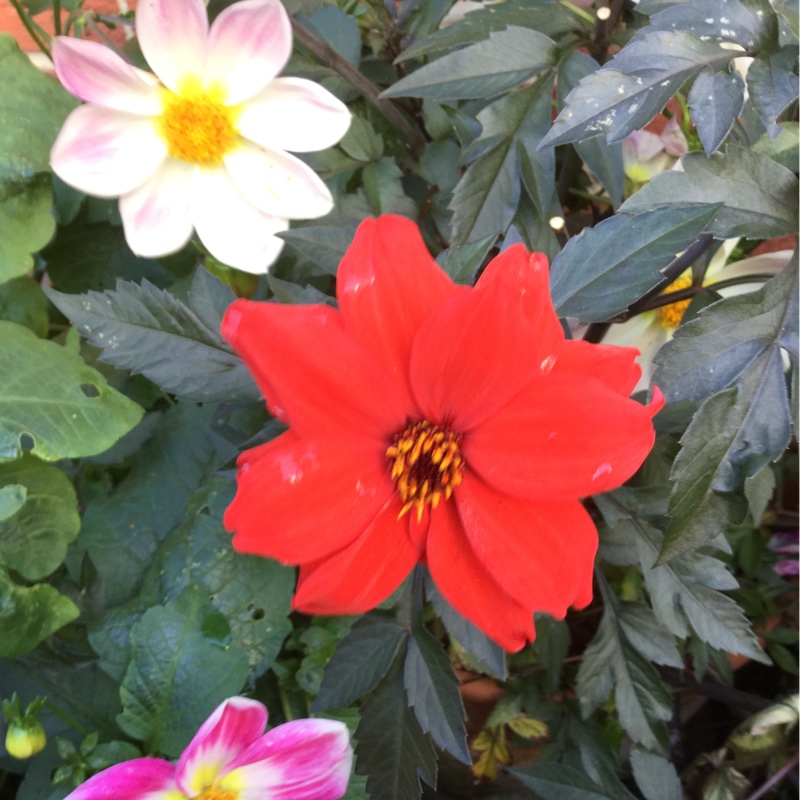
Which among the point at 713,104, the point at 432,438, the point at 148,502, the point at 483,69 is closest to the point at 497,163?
the point at 483,69

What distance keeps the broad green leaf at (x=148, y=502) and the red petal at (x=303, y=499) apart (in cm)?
28

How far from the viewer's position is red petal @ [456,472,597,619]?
276mm

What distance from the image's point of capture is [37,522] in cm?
47

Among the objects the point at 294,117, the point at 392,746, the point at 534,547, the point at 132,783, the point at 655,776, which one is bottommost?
the point at 655,776

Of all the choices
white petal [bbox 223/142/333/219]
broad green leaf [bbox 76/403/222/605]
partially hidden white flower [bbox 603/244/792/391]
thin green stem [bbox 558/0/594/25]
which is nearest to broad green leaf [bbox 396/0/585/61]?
thin green stem [bbox 558/0/594/25]

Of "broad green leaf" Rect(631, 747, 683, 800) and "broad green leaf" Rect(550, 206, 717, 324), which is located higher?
"broad green leaf" Rect(550, 206, 717, 324)

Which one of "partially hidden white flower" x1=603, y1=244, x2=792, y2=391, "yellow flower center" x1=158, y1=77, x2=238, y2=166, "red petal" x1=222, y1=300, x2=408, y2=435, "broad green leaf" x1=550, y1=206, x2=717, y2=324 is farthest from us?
"partially hidden white flower" x1=603, y1=244, x2=792, y2=391

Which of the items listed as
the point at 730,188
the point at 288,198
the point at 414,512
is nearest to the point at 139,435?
the point at 288,198

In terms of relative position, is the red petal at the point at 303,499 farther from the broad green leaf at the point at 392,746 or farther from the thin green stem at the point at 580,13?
the thin green stem at the point at 580,13

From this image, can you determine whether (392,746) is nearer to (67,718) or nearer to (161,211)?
(67,718)

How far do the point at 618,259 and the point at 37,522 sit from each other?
41cm

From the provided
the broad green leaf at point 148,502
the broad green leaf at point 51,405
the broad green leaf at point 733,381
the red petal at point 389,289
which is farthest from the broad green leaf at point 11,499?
the broad green leaf at point 733,381

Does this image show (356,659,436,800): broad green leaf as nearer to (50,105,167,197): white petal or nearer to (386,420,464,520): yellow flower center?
(386,420,464,520): yellow flower center

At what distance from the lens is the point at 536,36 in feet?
1.56
